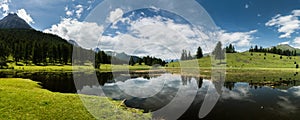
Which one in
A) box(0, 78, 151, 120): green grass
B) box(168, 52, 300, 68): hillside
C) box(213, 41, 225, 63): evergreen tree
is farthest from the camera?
box(168, 52, 300, 68): hillside

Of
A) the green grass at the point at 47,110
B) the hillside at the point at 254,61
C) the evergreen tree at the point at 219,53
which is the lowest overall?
the green grass at the point at 47,110

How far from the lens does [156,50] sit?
2831cm

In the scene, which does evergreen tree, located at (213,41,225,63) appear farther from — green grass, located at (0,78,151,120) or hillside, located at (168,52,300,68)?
green grass, located at (0,78,151,120)

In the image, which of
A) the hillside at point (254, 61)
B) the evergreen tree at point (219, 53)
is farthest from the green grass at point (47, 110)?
the hillside at point (254, 61)

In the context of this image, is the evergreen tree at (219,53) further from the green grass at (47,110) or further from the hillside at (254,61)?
the green grass at (47,110)

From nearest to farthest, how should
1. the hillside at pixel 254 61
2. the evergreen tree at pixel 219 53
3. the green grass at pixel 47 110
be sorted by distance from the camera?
the green grass at pixel 47 110
the evergreen tree at pixel 219 53
the hillside at pixel 254 61

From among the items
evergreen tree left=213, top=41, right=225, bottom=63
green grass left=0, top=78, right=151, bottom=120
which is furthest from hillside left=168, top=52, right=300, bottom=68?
green grass left=0, top=78, right=151, bottom=120

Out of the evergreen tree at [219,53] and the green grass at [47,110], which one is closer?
the green grass at [47,110]

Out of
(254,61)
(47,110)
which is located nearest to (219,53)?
(254,61)

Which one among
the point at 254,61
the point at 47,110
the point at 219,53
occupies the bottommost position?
the point at 47,110

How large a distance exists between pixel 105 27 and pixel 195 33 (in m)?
9.39

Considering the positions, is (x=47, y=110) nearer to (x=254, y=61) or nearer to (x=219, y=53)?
(x=219, y=53)

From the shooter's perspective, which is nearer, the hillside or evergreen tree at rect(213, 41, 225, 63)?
evergreen tree at rect(213, 41, 225, 63)

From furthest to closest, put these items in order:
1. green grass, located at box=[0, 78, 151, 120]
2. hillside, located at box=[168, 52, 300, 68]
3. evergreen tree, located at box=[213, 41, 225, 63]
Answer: hillside, located at box=[168, 52, 300, 68] < evergreen tree, located at box=[213, 41, 225, 63] < green grass, located at box=[0, 78, 151, 120]
